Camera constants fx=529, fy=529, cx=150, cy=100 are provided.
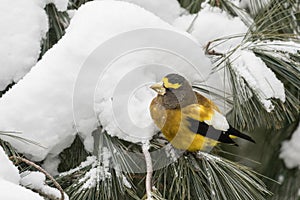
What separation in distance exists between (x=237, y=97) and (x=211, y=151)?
196 mm

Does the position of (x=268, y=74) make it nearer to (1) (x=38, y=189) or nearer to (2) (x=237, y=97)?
(2) (x=237, y=97)

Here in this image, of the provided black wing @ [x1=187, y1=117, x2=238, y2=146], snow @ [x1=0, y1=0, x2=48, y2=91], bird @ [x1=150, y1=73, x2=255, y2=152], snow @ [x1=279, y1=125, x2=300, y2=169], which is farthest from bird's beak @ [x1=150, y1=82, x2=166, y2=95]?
snow @ [x1=279, y1=125, x2=300, y2=169]

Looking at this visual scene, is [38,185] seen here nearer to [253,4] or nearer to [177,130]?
[177,130]

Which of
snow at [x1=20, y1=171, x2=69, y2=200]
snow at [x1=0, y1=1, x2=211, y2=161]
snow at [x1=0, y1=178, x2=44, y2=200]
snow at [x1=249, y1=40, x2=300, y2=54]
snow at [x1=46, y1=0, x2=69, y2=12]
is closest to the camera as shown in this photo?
snow at [x1=0, y1=178, x2=44, y2=200]

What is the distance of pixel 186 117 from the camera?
1.31 metres

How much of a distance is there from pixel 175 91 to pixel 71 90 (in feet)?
0.81

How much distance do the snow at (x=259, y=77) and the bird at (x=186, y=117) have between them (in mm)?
107

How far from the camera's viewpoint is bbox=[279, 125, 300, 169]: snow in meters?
2.09

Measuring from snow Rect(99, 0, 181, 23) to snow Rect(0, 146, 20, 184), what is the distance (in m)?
0.79

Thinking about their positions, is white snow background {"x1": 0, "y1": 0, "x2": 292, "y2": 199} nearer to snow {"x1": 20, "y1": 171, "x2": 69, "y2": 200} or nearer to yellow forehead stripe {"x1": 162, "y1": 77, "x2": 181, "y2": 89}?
yellow forehead stripe {"x1": 162, "y1": 77, "x2": 181, "y2": 89}

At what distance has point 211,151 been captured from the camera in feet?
4.62

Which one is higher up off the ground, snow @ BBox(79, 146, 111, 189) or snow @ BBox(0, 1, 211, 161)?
snow @ BBox(0, 1, 211, 161)

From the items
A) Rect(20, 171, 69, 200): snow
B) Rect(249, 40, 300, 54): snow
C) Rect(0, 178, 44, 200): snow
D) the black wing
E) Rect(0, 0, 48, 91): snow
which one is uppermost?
Rect(0, 0, 48, 91): snow

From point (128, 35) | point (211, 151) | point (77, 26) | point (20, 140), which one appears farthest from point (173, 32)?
point (20, 140)
